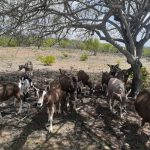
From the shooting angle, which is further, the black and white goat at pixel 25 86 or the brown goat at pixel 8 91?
the black and white goat at pixel 25 86

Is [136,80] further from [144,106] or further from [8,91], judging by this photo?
[8,91]

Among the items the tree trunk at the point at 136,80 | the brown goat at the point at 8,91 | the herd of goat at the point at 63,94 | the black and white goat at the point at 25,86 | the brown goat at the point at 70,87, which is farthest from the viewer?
the tree trunk at the point at 136,80

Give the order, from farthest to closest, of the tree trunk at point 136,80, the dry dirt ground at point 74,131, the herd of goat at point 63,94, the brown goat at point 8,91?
the tree trunk at point 136,80, the brown goat at point 8,91, the herd of goat at point 63,94, the dry dirt ground at point 74,131

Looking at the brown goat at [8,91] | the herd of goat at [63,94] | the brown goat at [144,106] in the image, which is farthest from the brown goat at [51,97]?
the brown goat at [144,106]

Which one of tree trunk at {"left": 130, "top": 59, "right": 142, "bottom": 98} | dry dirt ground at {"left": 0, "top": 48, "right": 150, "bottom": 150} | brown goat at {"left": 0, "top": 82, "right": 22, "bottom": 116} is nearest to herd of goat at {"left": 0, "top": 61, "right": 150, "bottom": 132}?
brown goat at {"left": 0, "top": 82, "right": 22, "bottom": 116}

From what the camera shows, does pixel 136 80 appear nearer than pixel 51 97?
No

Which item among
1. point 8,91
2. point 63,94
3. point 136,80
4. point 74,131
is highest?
point 136,80

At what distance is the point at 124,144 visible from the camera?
12.7 meters

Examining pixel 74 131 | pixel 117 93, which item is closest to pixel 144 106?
pixel 117 93

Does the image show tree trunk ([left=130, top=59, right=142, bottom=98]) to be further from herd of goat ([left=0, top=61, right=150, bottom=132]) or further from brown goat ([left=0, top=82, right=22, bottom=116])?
brown goat ([left=0, top=82, right=22, bottom=116])

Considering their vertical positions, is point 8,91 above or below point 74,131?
above

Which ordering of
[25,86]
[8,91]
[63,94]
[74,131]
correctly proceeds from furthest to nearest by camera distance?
[25,86] → [63,94] → [8,91] → [74,131]

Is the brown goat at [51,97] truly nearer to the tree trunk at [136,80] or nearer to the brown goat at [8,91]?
the brown goat at [8,91]

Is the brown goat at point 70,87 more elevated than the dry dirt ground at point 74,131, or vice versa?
the brown goat at point 70,87
